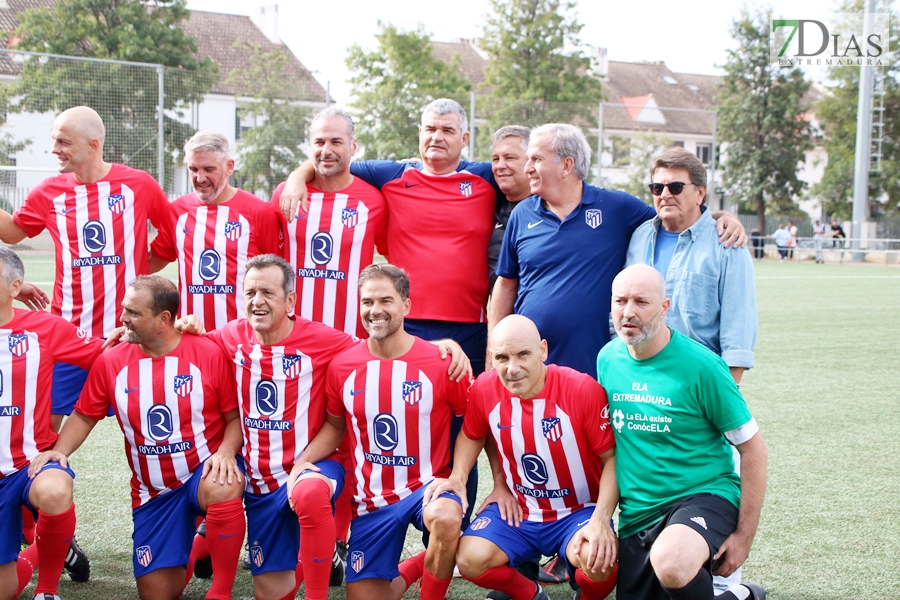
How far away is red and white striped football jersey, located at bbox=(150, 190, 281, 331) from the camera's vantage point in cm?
422

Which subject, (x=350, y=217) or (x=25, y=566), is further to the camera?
(x=350, y=217)

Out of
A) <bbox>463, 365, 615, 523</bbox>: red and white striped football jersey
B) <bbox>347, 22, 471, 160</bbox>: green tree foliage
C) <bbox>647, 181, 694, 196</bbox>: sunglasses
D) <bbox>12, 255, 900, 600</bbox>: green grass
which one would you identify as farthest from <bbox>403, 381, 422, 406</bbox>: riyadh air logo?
<bbox>347, 22, 471, 160</bbox>: green tree foliage

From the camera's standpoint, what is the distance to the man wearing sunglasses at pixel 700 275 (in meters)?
3.41

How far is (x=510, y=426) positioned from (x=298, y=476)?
0.86 metres

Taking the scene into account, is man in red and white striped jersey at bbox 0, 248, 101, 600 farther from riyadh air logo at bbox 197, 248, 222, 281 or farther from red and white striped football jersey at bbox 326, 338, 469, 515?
red and white striped football jersey at bbox 326, 338, 469, 515

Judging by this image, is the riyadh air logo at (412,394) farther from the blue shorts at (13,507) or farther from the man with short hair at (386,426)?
the blue shorts at (13,507)

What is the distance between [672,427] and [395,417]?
109 centimetres

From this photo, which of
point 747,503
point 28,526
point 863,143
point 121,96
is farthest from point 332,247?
point 863,143

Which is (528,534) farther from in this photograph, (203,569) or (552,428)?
(203,569)

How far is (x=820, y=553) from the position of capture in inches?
155

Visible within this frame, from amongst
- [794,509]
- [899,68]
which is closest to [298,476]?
[794,509]

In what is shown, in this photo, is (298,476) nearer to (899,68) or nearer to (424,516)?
(424,516)

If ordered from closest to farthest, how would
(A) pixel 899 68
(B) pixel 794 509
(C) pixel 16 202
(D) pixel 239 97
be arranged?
1. (B) pixel 794 509
2. (C) pixel 16 202
3. (D) pixel 239 97
4. (A) pixel 899 68

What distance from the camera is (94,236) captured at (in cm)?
426
